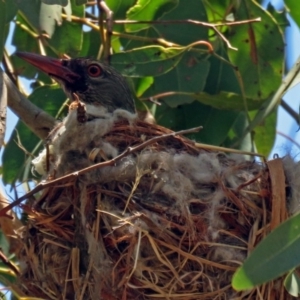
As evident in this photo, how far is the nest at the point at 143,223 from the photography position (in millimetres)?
4352

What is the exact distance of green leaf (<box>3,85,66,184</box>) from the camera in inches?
226

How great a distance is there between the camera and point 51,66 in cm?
568

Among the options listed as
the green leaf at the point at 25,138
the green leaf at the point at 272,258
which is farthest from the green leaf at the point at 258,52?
the green leaf at the point at 272,258

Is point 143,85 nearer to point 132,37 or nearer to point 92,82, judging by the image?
point 92,82

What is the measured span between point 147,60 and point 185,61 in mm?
363

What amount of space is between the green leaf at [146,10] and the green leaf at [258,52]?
0.46 m

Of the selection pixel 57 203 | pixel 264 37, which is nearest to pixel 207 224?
pixel 57 203

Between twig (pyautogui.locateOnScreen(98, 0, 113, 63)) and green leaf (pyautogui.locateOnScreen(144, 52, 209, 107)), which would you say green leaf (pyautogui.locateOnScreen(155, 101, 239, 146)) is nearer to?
green leaf (pyautogui.locateOnScreen(144, 52, 209, 107))

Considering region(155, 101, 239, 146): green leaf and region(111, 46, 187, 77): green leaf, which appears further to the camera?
region(155, 101, 239, 146): green leaf

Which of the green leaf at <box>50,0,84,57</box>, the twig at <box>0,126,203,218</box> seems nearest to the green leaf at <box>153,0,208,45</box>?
the green leaf at <box>50,0,84,57</box>

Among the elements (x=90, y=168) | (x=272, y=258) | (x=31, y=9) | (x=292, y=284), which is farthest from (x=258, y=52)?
(x=272, y=258)

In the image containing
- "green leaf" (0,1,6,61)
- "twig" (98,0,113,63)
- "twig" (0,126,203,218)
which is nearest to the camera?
"twig" (0,126,203,218)

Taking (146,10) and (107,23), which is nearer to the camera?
(107,23)

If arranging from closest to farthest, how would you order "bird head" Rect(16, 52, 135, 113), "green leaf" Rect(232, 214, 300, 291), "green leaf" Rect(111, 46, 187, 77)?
"green leaf" Rect(232, 214, 300, 291) → "green leaf" Rect(111, 46, 187, 77) → "bird head" Rect(16, 52, 135, 113)
